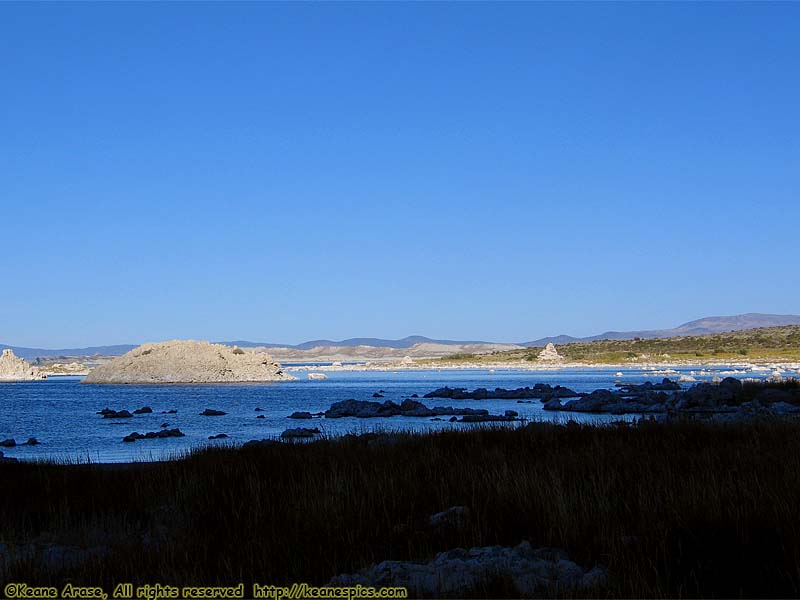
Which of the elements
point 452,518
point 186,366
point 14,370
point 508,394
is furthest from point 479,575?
point 14,370

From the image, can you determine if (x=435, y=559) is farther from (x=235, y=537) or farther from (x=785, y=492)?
(x=785, y=492)

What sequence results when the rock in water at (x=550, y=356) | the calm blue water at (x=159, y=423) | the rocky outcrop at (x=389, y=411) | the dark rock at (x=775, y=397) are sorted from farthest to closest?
the rock in water at (x=550, y=356)
the rocky outcrop at (x=389, y=411)
the dark rock at (x=775, y=397)
the calm blue water at (x=159, y=423)

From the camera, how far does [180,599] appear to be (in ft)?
19.1

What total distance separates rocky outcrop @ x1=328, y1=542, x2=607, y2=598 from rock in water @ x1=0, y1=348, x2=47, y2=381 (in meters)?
121

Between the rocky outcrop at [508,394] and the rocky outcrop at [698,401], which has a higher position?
the rocky outcrop at [698,401]

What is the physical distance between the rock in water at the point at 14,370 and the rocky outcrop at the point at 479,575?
12111 cm

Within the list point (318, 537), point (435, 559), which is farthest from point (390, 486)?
point (435, 559)

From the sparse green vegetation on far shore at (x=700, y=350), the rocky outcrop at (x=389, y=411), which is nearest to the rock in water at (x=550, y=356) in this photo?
the sparse green vegetation on far shore at (x=700, y=350)

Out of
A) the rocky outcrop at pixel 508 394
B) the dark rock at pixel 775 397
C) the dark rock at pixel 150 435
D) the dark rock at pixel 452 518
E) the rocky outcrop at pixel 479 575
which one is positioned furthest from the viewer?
the rocky outcrop at pixel 508 394

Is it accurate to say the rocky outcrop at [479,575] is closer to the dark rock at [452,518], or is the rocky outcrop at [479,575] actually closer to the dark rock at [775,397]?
the dark rock at [452,518]

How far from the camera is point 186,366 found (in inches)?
3807

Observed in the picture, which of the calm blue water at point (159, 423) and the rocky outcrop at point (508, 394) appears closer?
the calm blue water at point (159, 423)

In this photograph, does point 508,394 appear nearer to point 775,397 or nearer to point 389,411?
point 389,411

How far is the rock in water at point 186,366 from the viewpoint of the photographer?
97062mm
